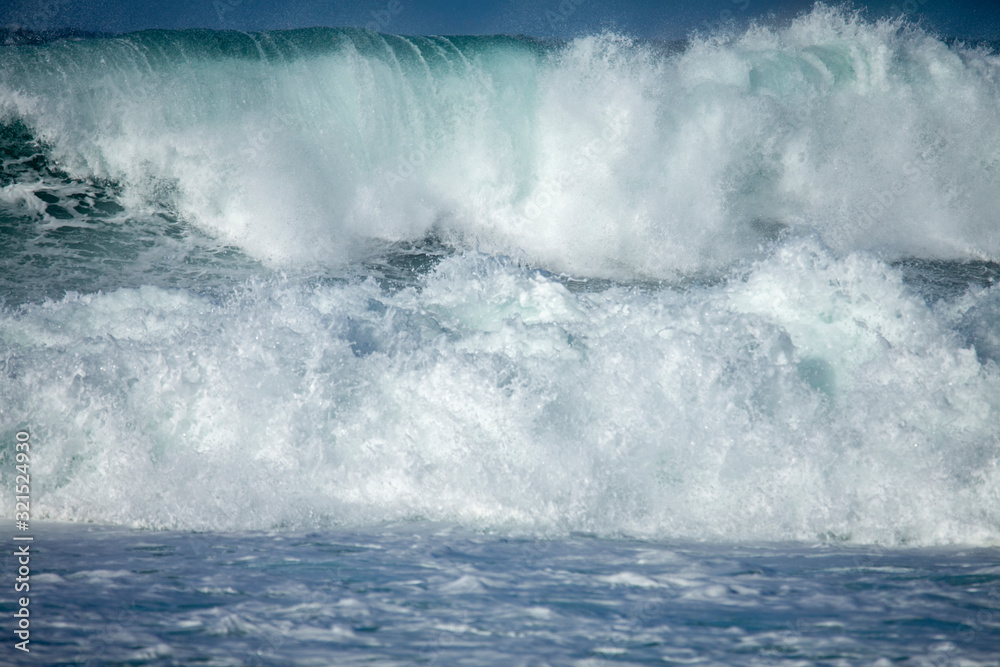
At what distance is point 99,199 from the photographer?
862 centimetres

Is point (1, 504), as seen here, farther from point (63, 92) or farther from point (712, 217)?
point (712, 217)

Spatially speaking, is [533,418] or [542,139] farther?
[542,139]

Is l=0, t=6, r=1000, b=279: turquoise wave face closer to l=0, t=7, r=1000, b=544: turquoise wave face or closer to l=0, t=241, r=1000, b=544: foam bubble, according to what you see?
l=0, t=7, r=1000, b=544: turquoise wave face

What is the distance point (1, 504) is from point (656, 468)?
3537mm

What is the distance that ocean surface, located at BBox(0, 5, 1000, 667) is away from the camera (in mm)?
2725

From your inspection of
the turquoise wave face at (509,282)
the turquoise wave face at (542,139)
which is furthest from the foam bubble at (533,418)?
the turquoise wave face at (542,139)

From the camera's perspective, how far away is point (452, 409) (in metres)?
4.21

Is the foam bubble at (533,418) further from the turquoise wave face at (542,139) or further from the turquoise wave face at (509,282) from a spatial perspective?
the turquoise wave face at (542,139)

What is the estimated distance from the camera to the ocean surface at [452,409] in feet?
8.94

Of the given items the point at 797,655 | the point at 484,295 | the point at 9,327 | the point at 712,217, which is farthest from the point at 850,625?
the point at 712,217

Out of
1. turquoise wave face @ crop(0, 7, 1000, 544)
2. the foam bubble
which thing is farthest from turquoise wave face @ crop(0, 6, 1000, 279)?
the foam bubble

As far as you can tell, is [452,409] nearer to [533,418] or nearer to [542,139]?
[533,418]

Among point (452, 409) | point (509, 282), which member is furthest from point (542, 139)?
point (452, 409)

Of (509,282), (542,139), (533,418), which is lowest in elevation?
(533,418)
